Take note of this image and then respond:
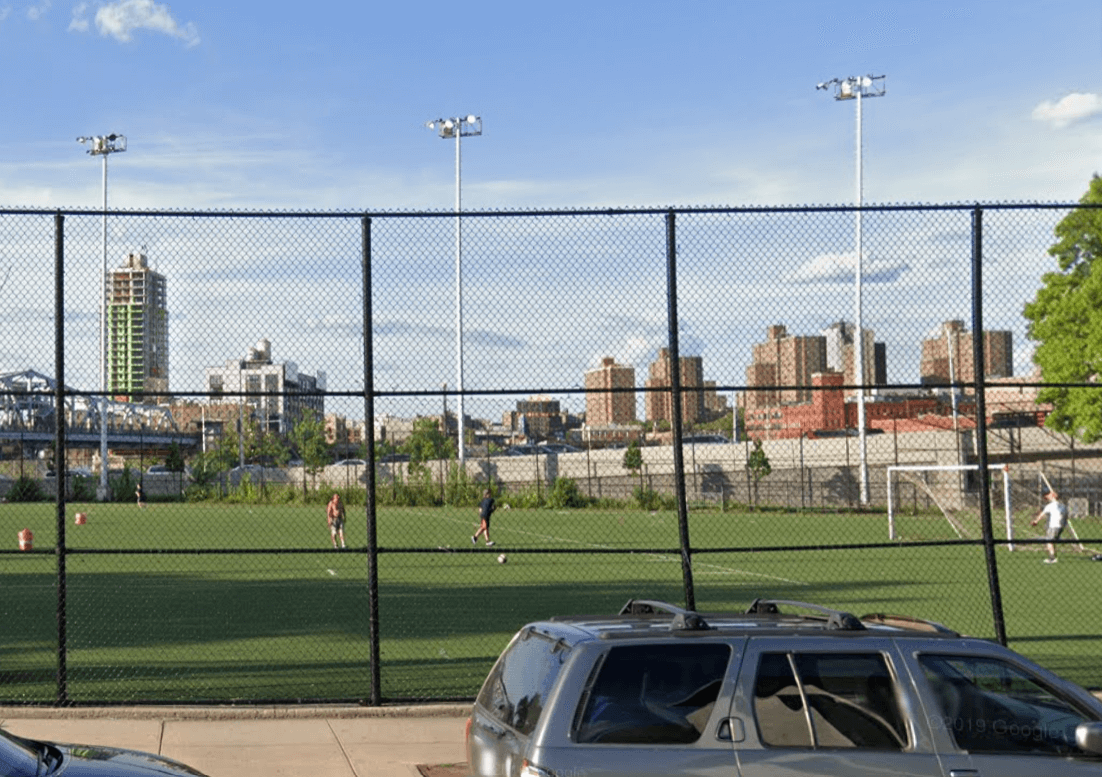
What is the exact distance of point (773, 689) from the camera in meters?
6.37

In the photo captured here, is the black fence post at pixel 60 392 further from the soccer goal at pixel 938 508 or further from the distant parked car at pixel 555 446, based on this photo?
the soccer goal at pixel 938 508

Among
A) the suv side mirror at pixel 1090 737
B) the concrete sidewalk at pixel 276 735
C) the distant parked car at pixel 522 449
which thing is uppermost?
the distant parked car at pixel 522 449

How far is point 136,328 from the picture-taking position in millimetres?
13719

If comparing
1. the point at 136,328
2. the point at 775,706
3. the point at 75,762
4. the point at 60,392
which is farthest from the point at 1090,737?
the point at 136,328

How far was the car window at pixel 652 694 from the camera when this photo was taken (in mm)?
6090

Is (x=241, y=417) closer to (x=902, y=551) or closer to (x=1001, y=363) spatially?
(x=1001, y=363)

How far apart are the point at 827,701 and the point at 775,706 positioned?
0.90ft

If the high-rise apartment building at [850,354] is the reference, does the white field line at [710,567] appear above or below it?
below

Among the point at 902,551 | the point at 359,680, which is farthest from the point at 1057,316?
the point at 359,680

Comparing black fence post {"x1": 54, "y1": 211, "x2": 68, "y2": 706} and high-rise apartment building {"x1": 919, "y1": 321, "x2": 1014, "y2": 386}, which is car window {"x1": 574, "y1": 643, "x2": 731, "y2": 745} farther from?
high-rise apartment building {"x1": 919, "y1": 321, "x2": 1014, "y2": 386}

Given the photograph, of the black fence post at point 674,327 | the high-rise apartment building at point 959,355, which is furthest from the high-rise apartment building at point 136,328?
the high-rise apartment building at point 959,355

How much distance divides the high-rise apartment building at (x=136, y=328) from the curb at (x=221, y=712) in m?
2.79

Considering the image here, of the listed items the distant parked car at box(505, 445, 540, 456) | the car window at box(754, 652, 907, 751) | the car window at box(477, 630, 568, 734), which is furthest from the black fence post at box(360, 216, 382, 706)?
the car window at box(754, 652, 907, 751)

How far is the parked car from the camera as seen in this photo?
6.43m
